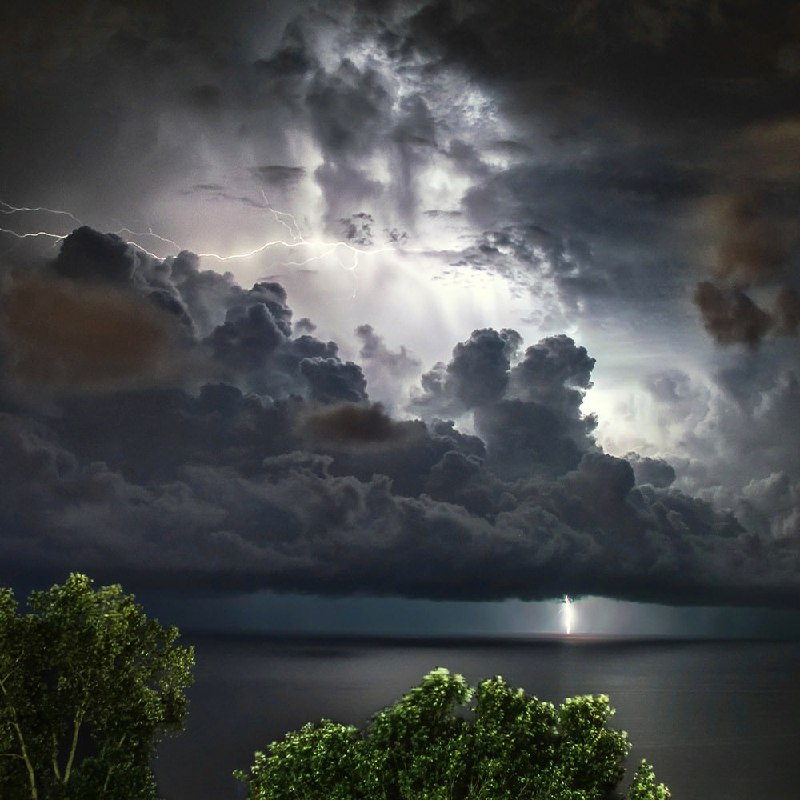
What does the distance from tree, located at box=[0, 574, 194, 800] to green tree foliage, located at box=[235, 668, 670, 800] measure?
645 cm

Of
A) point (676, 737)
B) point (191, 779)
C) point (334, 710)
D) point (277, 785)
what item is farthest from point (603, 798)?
point (334, 710)

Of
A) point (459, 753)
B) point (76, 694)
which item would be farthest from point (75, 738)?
point (459, 753)

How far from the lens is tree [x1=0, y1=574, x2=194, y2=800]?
26641mm

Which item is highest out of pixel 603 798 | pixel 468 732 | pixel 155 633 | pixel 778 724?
pixel 155 633

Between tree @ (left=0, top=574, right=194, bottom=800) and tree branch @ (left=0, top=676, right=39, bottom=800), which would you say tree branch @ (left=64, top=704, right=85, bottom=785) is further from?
tree branch @ (left=0, top=676, right=39, bottom=800)

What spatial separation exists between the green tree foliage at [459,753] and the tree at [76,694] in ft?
21.1

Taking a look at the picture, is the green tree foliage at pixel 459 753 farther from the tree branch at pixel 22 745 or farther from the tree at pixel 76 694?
the tree branch at pixel 22 745

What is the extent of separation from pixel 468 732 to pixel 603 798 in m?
3.71

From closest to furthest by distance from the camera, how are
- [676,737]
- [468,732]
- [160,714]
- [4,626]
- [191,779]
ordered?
[468,732], [4,626], [160,714], [191,779], [676,737]

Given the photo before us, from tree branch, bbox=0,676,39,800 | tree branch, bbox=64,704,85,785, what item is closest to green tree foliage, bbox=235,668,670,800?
tree branch, bbox=64,704,85,785

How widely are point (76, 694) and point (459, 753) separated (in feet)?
39.0

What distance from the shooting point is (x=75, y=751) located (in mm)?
29422

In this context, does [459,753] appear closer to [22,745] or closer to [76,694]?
[76,694]

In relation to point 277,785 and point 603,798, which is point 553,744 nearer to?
point 603,798
